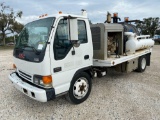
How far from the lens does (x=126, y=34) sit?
197 inches

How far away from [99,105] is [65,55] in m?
1.50

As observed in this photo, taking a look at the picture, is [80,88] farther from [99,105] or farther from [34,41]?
[34,41]

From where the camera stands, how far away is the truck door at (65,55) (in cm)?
296

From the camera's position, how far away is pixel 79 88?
357cm

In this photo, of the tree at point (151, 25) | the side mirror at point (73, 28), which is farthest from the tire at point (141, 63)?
the tree at point (151, 25)

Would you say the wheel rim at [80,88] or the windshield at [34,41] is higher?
the windshield at [34,41]

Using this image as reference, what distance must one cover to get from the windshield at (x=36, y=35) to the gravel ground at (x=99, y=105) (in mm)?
1468

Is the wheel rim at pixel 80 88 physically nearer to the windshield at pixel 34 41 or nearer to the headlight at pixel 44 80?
the headlight at pixel 44 80

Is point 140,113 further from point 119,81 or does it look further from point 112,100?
point 119,81

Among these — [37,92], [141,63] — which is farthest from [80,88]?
[141,63]

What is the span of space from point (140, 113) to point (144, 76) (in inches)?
112

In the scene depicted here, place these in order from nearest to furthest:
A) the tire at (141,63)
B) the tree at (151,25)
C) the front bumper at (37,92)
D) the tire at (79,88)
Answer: the front bumper at (37,92)
the tire at (79,88)
the tire at (141,63)
the tree at (151,25)

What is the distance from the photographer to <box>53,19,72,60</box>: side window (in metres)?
2.96

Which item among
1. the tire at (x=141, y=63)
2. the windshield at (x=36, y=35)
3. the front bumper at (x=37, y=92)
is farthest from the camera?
the tire at (x=141, y=63)
